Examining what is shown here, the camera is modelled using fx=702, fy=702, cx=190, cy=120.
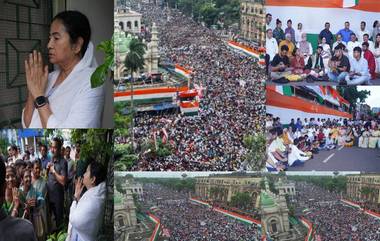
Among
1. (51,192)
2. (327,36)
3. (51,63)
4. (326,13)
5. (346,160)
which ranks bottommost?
(51,192)

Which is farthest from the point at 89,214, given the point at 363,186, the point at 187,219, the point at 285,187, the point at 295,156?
the point at 363,186

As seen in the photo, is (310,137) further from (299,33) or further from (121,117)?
(121,117)

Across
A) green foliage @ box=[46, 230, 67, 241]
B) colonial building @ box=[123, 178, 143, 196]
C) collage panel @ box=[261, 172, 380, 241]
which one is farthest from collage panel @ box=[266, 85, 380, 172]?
green foliage @ box=[46, 230, 67, 241]

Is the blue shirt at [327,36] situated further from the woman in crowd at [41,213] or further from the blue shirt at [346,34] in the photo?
the woman in crowd at [41,213]

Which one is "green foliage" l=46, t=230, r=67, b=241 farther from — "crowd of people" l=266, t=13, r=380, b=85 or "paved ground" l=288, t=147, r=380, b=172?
"crowd of people" l=266, t=13, r=380, b=85

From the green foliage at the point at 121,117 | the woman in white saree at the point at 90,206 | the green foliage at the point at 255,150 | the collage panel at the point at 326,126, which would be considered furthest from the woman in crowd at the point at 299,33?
the woman in white saree at the point at 90,206

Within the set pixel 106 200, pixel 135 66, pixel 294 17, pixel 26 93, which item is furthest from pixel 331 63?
pixel 26 93
